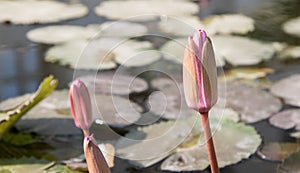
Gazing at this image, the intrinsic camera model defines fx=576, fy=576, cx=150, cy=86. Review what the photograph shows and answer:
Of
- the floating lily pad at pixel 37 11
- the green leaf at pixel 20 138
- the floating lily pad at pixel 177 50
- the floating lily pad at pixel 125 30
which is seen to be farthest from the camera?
the floating lily pad at pixel 37 11

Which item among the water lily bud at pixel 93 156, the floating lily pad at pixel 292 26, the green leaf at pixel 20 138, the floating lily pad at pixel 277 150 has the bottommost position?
the floating lily pad at pixel 277 150

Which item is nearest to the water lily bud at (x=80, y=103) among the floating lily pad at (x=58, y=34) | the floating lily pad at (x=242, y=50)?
the floating lily pad at (x=242, y=50)

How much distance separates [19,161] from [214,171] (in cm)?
46

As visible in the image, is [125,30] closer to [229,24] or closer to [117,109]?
[229,24]

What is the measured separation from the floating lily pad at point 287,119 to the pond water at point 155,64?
0.05ft

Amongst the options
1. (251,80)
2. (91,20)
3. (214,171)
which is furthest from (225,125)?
(91,20)

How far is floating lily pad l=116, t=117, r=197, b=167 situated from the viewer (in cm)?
92

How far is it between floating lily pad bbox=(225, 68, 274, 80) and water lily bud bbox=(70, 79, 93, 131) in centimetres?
70

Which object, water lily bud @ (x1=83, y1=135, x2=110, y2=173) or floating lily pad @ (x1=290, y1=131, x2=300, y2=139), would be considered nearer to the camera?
water lily bud @ (x1=83, y1=135, x2=110, y2=173)

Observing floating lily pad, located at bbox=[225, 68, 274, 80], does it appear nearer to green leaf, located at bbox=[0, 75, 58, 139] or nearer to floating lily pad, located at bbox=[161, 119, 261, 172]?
floating lily pad, located at bbox=[161, 119, 261, 172]

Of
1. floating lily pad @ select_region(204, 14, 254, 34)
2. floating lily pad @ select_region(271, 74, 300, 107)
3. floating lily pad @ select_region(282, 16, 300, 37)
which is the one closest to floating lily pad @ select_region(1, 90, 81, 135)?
floating lily pad @ select_region(271, 74, 300, 107)

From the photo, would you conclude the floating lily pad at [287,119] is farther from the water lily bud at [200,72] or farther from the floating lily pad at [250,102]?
the water lily bud at [200,72]

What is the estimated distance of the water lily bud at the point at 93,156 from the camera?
49 centimetres

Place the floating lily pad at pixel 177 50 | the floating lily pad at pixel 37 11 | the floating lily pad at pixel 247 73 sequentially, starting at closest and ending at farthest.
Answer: the floating lily pad at pixel 177 50 → the floating lily pad at pixel 247 73 → the floating lily pad at pixel 37 11
